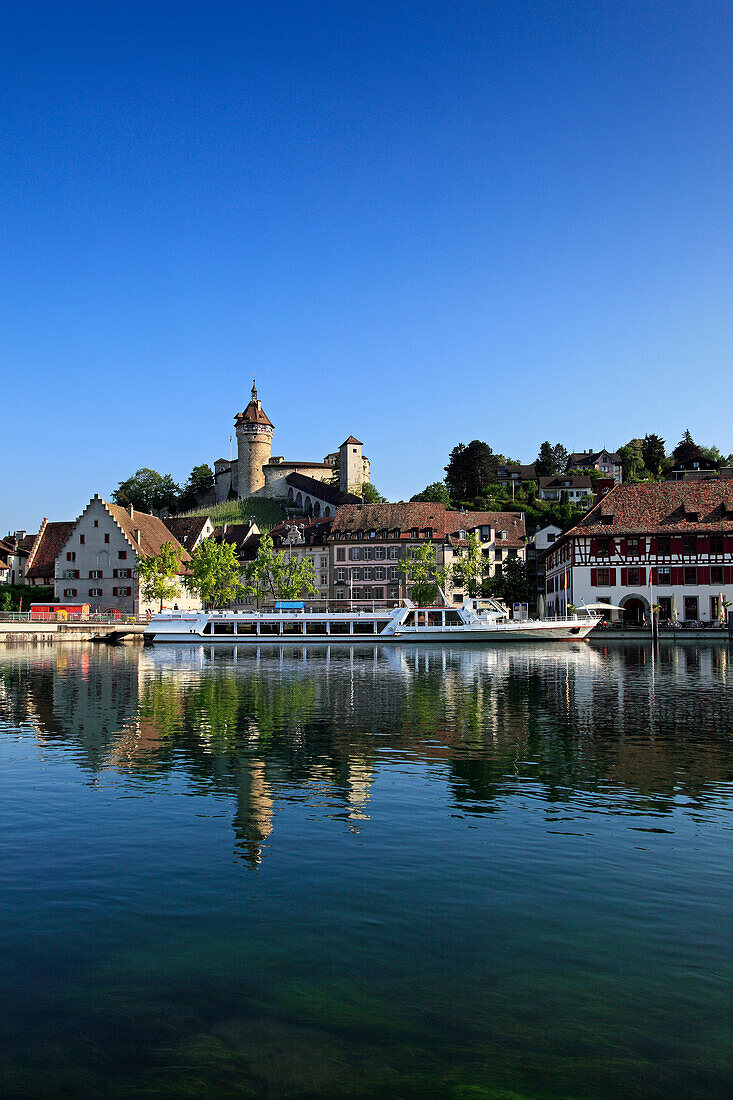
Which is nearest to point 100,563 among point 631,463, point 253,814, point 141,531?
point 141,531

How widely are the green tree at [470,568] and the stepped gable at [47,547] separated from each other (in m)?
51.6

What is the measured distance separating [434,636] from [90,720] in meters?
52.9

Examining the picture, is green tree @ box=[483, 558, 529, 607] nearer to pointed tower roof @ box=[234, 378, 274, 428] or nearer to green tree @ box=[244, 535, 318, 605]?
green tree @ box=[244, 535, 318, 605]

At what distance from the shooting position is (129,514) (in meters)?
121

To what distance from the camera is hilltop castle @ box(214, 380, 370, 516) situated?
566 feet

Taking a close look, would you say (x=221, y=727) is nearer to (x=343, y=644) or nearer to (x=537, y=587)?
(x=343, y=644)

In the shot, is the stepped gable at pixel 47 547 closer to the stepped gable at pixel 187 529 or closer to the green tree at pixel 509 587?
the stepped gable at pixel 187 529

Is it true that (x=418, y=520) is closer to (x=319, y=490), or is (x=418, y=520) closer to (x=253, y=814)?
(x=319, y=490)

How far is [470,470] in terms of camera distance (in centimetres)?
15850

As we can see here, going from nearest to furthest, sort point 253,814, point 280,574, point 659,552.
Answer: point 253,814, point 659,552, point 280,574

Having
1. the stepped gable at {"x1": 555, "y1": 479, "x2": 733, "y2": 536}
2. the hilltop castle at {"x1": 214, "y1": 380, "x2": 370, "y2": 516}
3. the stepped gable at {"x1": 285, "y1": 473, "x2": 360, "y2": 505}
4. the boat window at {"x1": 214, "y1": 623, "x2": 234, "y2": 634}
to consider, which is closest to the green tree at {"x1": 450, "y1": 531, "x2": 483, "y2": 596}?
the stepped gable at {"x1": 555, "y1": 479, "x2": 733, "y2": 536}

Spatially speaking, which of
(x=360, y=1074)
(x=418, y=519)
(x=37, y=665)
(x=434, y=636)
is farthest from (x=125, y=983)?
(x=418, y=519)

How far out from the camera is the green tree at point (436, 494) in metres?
149

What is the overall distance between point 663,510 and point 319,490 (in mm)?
90639
